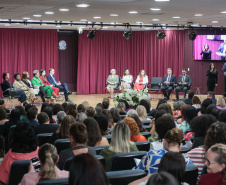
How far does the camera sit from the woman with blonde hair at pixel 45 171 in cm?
272

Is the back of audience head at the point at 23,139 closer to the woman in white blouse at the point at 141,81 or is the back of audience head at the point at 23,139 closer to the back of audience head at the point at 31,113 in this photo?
the back of audience head at the point at 31,113

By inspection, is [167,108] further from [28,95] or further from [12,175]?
[28,95]

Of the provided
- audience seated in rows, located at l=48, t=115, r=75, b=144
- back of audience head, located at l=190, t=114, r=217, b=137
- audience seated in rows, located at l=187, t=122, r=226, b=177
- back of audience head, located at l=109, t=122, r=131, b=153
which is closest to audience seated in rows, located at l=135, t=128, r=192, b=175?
audience seated in rows, located at l=187, t=122, r=226, b=177

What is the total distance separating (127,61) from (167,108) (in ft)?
37.2

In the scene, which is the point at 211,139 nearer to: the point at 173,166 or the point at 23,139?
the point at 173,166

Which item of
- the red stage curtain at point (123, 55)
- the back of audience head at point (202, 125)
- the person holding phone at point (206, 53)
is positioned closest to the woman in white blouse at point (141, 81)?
the red stage curtain at point (123, 55)

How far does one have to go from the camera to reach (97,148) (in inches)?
160

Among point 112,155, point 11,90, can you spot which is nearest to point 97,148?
point 112,155

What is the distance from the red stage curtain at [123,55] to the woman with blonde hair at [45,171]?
14.1 m

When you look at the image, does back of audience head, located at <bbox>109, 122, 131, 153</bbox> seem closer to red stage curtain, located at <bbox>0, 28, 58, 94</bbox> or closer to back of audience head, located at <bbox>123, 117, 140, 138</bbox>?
back of audience head, located at <bbox>123, 117, 140, 138</bbox>

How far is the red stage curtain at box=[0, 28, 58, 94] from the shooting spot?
612 inches

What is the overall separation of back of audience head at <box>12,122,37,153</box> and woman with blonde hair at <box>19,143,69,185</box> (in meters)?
1.05

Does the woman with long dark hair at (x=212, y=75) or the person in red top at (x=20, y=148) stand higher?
the woman with long dark hair at (x=212, y=75)

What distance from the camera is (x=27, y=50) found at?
15914 mm
